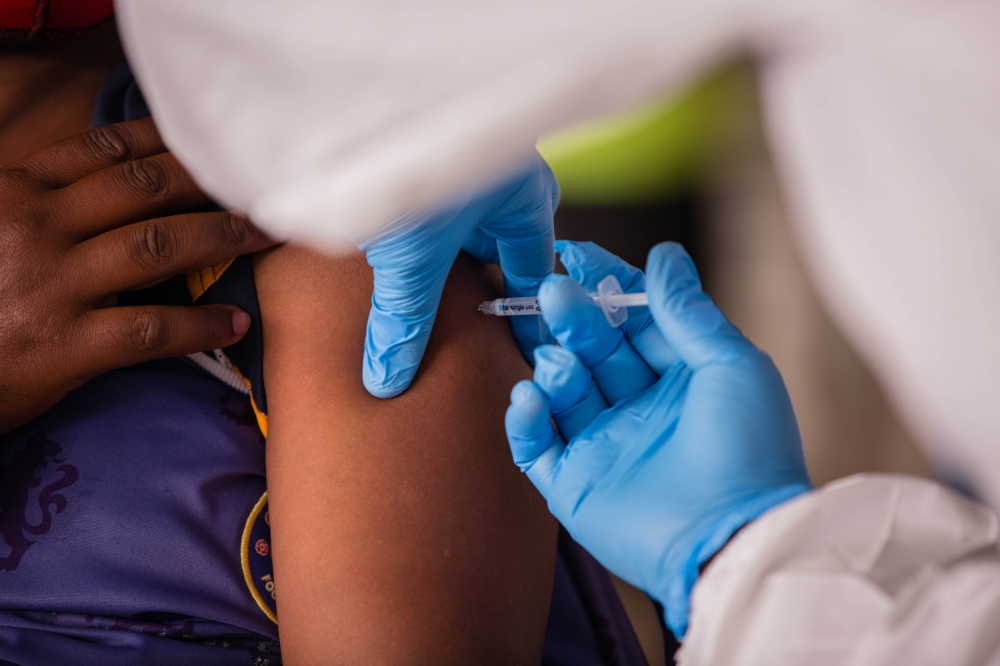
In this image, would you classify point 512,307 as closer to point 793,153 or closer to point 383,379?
point 383,379

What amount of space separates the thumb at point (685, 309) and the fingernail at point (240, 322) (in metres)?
0.57

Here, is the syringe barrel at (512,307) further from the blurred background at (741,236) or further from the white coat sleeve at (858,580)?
the blurred background at (741,236)

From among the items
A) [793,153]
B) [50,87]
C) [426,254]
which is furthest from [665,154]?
[793,153]

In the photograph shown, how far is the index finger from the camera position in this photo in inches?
37.3

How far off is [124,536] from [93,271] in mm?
367

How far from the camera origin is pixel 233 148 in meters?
0.67

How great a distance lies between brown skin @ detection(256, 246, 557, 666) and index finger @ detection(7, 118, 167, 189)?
254mm

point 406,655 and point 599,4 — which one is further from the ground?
point 599,4

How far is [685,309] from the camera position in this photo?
28.1 inches

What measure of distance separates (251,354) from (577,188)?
1.67 meters

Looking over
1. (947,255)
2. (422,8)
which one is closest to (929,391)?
(947,255)

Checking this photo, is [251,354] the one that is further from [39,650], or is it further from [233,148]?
[39,650]

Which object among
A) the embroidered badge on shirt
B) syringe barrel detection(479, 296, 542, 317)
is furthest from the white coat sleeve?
the embroidered badge on shirt

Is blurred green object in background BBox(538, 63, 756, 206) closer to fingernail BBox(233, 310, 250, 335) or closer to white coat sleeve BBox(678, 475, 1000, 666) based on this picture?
fingernail BBox(233, 310, 250, 335)
